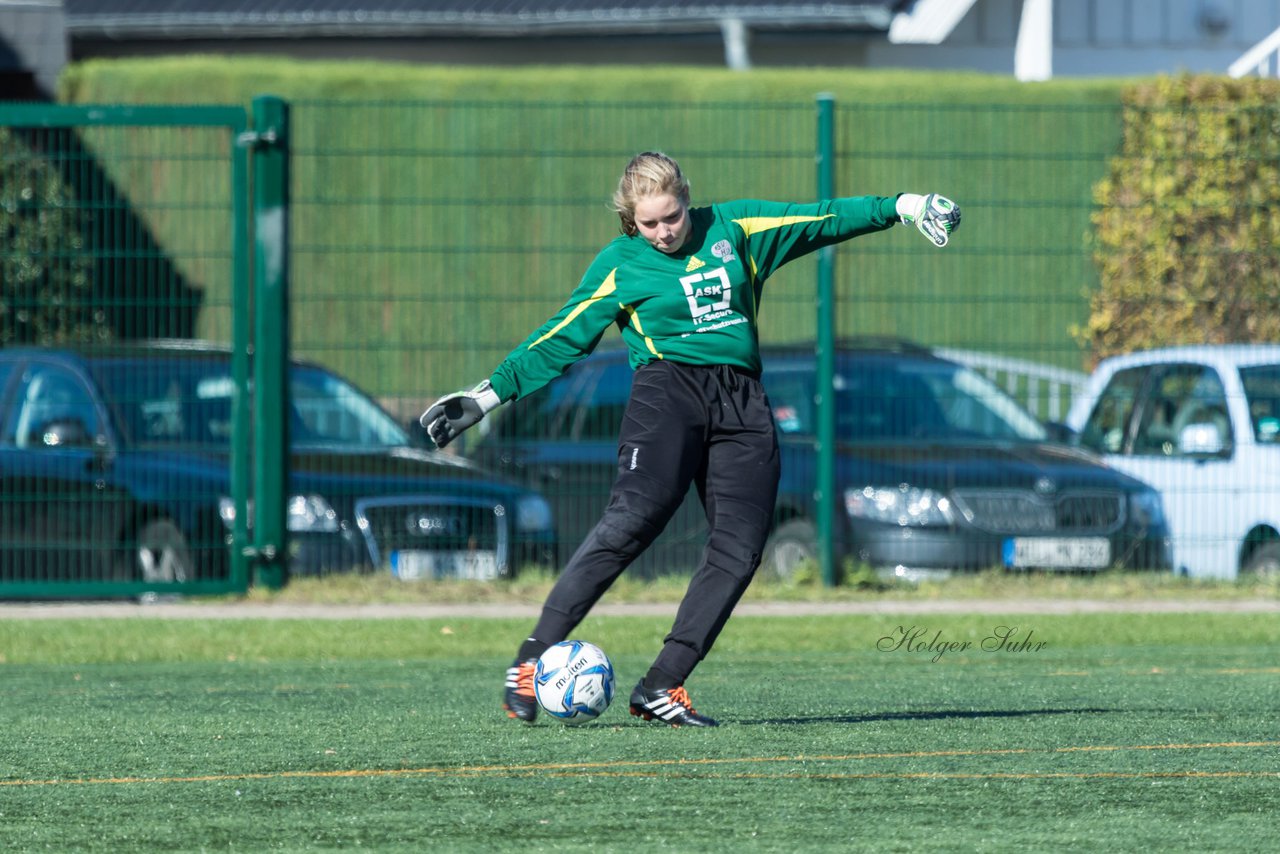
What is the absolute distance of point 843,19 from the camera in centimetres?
1902

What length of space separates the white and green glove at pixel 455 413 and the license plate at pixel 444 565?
15.9 feet

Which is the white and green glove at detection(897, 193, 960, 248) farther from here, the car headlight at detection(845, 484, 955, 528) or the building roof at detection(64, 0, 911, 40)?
the building roof at detection(64, 0, 911, 40)

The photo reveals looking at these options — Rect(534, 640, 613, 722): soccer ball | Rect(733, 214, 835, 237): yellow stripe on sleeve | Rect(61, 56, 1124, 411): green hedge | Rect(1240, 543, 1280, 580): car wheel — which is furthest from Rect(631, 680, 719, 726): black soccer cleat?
Rect(1240, 543, 1280, 580): car wheel

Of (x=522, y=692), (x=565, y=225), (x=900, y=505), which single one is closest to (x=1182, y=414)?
(x=900, y=505)

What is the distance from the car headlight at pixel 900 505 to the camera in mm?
11273

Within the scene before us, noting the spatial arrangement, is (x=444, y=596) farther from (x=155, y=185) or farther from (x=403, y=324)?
(x=155, y=185)

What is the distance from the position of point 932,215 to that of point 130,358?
565 centimetres

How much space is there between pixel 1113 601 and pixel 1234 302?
1.79 meters

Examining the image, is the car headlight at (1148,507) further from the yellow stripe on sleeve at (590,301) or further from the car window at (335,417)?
the yellow stripe on sleeve at (590,301)

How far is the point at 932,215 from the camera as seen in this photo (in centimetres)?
632

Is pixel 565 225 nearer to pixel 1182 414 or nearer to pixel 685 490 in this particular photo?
pixel 1182 414

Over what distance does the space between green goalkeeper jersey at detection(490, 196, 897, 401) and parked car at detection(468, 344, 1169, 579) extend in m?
4.83

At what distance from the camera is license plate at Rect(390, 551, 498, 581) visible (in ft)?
35.9

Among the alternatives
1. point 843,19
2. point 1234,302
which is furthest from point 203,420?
point 843,19
